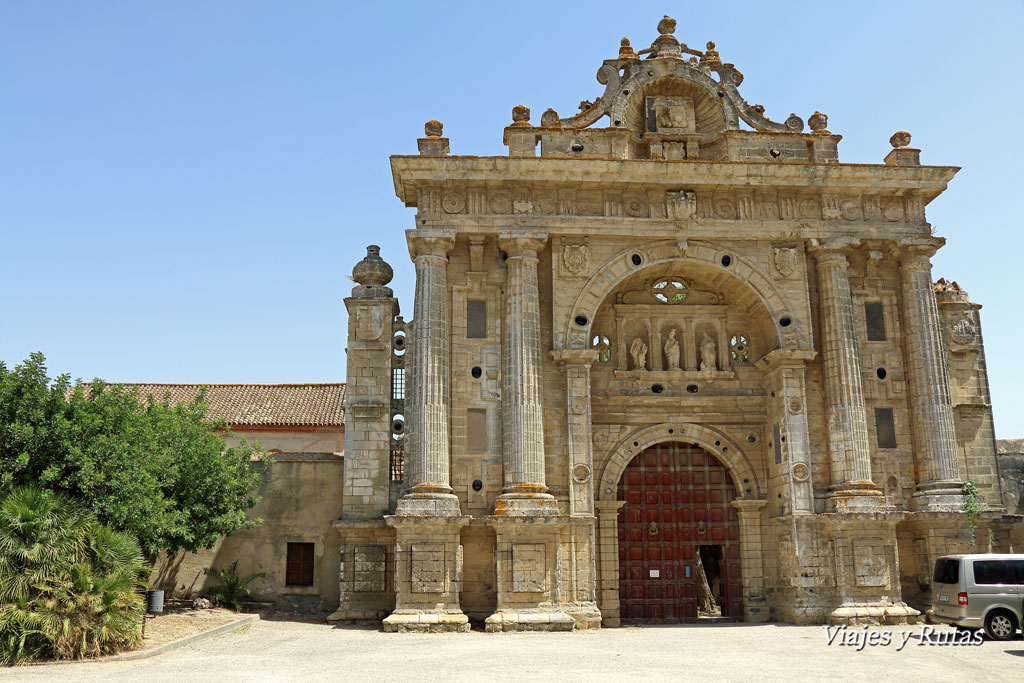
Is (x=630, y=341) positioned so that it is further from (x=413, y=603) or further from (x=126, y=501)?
(x=126, y=501)

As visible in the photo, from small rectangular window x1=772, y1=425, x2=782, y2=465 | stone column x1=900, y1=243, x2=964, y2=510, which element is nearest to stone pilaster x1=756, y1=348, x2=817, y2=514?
small rectangular window x1=772, y1=425, x2=782, y2=465

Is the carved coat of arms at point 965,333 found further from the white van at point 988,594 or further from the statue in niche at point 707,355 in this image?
the white van at point 988,594

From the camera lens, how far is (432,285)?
19.0 m

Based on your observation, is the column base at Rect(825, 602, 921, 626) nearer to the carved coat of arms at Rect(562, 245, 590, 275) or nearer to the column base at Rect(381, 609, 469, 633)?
the column base at Rect(381, 609, 469, 633)

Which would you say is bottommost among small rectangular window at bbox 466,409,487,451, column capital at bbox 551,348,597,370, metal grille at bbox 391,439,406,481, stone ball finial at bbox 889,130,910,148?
metal grille at bbox 391,439,406,481

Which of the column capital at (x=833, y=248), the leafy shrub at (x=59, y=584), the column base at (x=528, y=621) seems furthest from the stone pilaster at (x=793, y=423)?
the leafy shrub at (x=59, y=584)

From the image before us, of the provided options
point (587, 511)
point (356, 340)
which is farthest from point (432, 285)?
point (587, 511)

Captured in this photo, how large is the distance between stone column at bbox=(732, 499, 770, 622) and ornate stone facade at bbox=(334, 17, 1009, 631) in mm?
44

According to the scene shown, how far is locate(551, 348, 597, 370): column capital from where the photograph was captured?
62.2 feet

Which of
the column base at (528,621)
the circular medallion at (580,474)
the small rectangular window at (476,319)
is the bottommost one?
the column base at (528,621)

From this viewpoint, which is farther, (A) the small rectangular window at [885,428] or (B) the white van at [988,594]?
(A) the small rectangular window at [885,428]

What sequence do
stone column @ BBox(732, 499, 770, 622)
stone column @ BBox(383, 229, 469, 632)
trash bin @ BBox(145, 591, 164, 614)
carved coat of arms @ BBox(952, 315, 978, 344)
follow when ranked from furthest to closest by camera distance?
1. carved coat of arms @ BBox(952, 315, 978, 344)
2. stone column @ BBox(732, 499, 770, 622)
3. trash bin @ BBox(145, 591, 164, 614)
4. stone column @ BBox(383, 229, 469, 632)

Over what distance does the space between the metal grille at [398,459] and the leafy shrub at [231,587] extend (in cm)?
389

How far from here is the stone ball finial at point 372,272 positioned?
2048 centimetres
